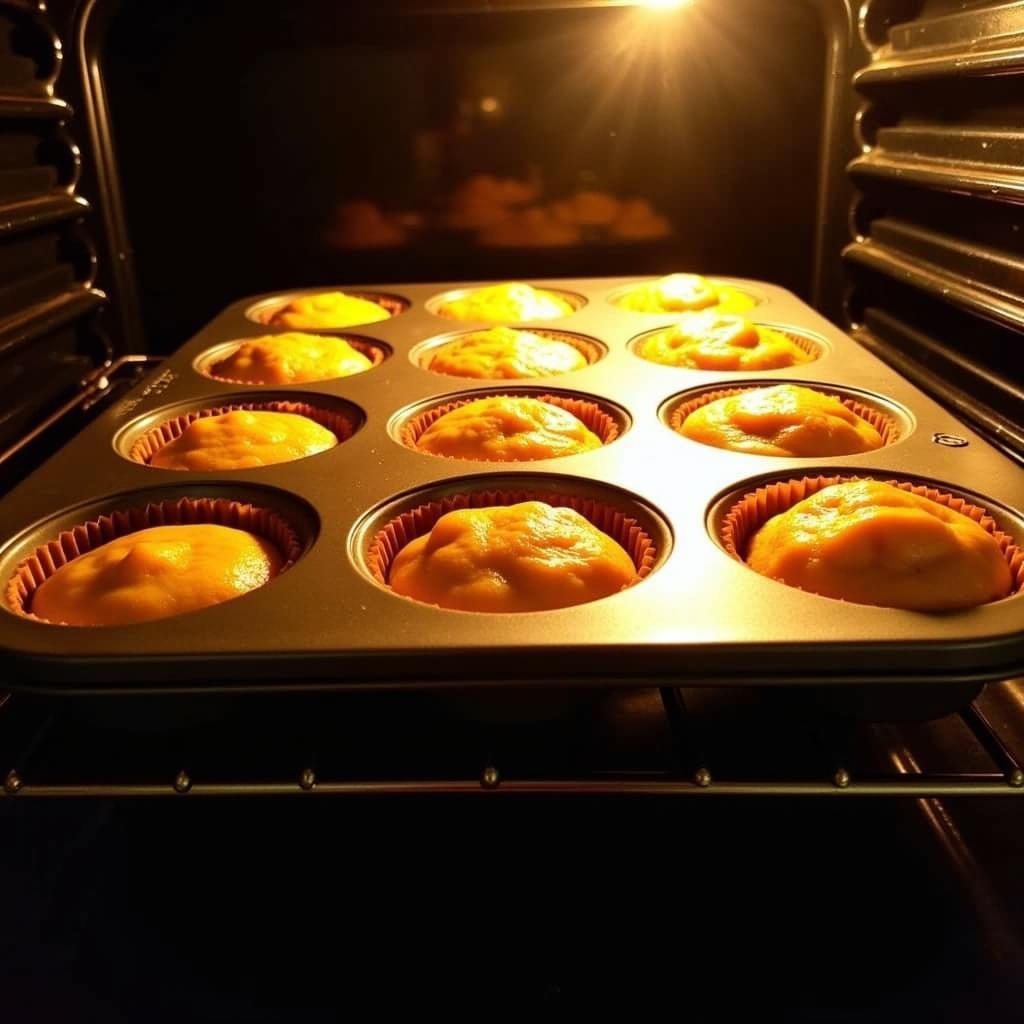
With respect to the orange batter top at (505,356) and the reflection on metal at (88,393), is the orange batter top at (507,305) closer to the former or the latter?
the orange batter top at (505,356)

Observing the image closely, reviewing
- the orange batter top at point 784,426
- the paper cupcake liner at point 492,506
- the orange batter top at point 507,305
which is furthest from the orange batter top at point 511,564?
the orange batter top at point 507,305

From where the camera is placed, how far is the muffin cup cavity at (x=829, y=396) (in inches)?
74.9

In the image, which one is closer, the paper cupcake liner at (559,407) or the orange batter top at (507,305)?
the paper cupcake liner at (559,407)

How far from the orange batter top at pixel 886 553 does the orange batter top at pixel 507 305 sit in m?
1.26

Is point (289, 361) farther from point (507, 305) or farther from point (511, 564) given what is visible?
point (511, 564)

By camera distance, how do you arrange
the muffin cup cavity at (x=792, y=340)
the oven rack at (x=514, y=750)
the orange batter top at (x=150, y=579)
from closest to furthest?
the oven rack at (x=514, y=750) < the orange batter top at (x=150, y=579) < the muffin cup cavity at (x=792, y=340)

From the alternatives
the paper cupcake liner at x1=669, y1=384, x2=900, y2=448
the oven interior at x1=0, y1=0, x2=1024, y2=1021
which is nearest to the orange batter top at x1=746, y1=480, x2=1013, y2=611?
the oven interior at x1=0, y1=0, x2=1024, y2=1021

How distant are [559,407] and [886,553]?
0.87 metres

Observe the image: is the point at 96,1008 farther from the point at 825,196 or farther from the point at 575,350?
the point at 825,196

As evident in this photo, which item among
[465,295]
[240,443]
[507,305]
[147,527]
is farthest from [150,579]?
[465,295]

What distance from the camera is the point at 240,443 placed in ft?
6.14

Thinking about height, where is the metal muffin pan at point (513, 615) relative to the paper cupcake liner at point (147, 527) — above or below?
above

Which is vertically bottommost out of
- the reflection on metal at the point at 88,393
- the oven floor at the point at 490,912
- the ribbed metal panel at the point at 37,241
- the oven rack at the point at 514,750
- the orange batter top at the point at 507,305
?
the oven floor at the point at 490,912

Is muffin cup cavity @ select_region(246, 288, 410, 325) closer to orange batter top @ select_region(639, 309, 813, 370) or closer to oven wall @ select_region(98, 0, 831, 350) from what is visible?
oven wall @ select_region(98, 0, 831, 350)
